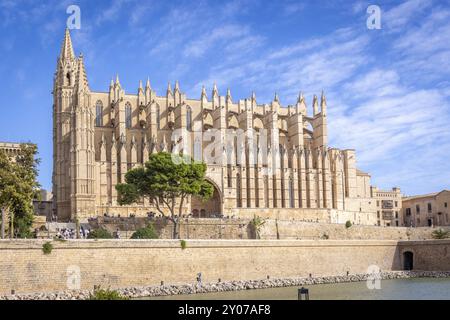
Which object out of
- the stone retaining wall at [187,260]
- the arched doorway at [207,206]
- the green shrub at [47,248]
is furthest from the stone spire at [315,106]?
the green shrub at [47,248]

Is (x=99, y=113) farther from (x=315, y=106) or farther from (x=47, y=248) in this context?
(x=47, y=248)

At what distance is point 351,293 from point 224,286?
6.19m

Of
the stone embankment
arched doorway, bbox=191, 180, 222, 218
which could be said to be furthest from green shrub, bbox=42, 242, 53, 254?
arched doorway, bbox=191, 180, 222, 218

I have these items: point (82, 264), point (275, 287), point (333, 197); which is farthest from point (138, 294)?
point (333, 197)

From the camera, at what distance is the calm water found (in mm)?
27869

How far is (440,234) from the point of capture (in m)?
49.0

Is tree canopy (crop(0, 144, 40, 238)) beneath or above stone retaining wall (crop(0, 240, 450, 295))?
above

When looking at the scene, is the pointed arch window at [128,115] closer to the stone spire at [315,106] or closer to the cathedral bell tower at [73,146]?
the cathedral bell tower at [73,146]

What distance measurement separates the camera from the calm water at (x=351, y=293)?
27.9 m

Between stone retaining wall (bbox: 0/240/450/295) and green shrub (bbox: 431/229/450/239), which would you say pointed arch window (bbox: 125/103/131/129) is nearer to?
stone retaining wall (bbox: 0/240/450/295)

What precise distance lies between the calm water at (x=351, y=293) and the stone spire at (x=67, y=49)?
29952 mm

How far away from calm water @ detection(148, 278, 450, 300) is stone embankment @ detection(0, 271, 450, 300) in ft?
2.76

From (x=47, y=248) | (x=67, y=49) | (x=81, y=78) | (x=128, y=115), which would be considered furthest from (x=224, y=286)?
(x=67, y=49)

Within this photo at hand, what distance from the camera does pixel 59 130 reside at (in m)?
50.9
